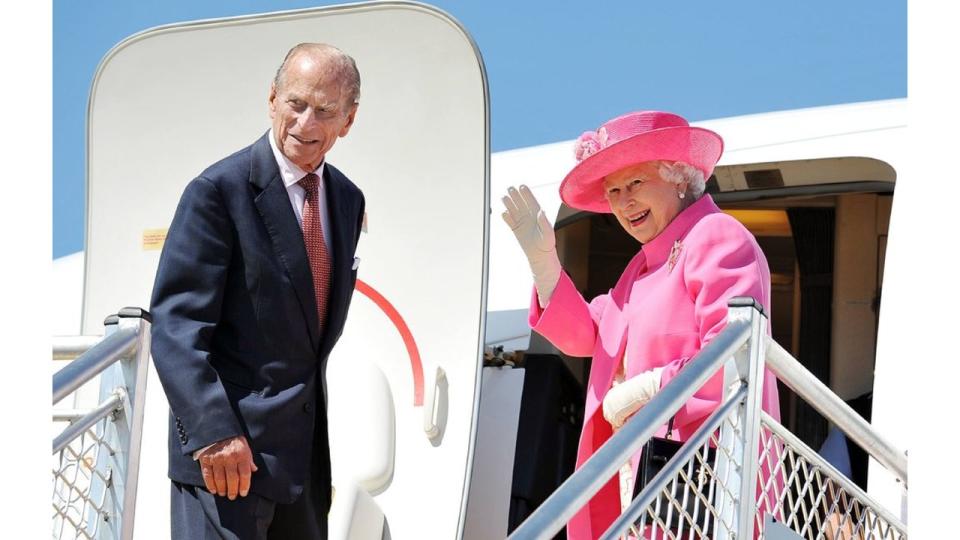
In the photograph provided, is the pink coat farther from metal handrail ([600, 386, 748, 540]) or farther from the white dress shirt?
the white dress shirt

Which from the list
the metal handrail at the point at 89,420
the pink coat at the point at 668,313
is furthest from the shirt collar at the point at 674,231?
the metal handrail at the point at 89,420

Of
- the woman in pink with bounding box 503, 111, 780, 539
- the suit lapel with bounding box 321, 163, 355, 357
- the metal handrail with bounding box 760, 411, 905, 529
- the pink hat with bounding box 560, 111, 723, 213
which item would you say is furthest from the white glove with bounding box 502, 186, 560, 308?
the metal handrail with bounding box 760, 411, 905, 529

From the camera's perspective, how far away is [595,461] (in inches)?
84.9

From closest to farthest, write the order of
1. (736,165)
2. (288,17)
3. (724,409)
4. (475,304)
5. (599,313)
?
(724,409) < (599,313) < (475,304) < (288,17) < (736,165)

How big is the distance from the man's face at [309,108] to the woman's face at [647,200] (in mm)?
857

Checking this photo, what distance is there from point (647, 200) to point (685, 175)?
117 millimetres

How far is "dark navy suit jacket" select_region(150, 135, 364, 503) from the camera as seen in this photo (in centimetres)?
260

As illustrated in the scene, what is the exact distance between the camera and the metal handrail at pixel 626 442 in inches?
77.4

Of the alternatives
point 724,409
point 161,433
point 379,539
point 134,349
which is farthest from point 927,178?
point 161,433

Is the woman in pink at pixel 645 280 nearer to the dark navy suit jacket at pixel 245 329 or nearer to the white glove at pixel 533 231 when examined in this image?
the white glove at pixel 533 231

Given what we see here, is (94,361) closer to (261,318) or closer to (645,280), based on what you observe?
(261,318)

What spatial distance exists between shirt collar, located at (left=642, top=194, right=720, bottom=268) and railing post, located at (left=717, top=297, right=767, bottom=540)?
595mm

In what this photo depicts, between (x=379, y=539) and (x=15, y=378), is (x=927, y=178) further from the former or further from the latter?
(x=379, y=539)

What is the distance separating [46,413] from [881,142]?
3.74 metres
